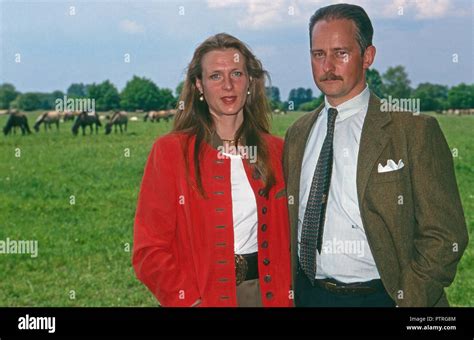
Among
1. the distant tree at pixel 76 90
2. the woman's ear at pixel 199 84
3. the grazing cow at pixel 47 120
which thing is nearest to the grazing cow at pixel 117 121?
the grazing cow at pixel 47 120

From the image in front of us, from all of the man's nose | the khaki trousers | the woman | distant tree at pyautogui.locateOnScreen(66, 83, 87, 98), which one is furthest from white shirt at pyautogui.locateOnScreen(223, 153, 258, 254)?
distant tree at pyautogui.locateOnScreen(66, 83, 87, 98)

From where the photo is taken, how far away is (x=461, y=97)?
15.2 feet

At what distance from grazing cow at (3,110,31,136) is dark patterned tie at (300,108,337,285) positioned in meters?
4.12

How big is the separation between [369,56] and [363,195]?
0.64m

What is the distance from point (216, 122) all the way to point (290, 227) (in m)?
0.59

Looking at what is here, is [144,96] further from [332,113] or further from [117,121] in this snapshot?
[332,113]

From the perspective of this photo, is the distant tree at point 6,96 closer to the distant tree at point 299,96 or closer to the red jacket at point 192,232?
the distant tree at point 299,96

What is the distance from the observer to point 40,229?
245 inches

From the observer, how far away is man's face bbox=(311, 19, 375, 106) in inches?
119

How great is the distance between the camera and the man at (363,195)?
285 centimetres

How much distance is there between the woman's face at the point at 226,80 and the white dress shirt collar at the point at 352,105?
1.43 ft
